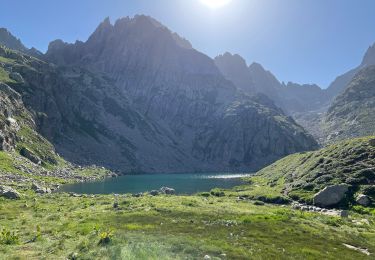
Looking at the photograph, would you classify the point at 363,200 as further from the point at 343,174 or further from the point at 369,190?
the point at 343,174

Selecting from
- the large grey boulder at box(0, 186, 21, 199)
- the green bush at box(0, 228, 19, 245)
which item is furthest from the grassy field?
the large grey boulder at box(0, 186, 21, 199)

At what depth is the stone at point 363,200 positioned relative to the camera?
69306 mm

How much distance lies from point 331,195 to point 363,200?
6077 mm

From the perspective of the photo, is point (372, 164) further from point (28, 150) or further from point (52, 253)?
point (28, 150)

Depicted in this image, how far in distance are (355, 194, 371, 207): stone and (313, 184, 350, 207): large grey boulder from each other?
324 centimetres

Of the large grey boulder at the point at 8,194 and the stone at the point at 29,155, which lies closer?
the large grey boulder at the point at 8,194

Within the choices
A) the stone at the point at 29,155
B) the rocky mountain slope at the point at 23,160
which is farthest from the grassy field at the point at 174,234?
the stone at the point at 29,155

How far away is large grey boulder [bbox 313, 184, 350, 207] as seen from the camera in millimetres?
73125

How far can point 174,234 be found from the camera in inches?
1551

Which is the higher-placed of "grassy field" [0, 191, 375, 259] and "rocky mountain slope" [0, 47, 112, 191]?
"rocky mountain slope" [0, 47, 112, 191]

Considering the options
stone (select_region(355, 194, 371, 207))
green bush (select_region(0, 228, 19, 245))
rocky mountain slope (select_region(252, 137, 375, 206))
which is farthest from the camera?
rocky mountain slope (select_region(252, 137, 375, 206))

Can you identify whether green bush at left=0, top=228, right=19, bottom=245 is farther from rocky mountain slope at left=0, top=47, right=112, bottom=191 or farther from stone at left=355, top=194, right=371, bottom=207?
rocky mountain slope at left=0, top=47, right=112, bottom=191

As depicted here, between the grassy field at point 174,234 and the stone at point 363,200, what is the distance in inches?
277

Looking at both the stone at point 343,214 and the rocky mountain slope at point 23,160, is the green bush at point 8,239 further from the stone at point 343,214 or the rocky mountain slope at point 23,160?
the rocky mountain slope at point 23,160
